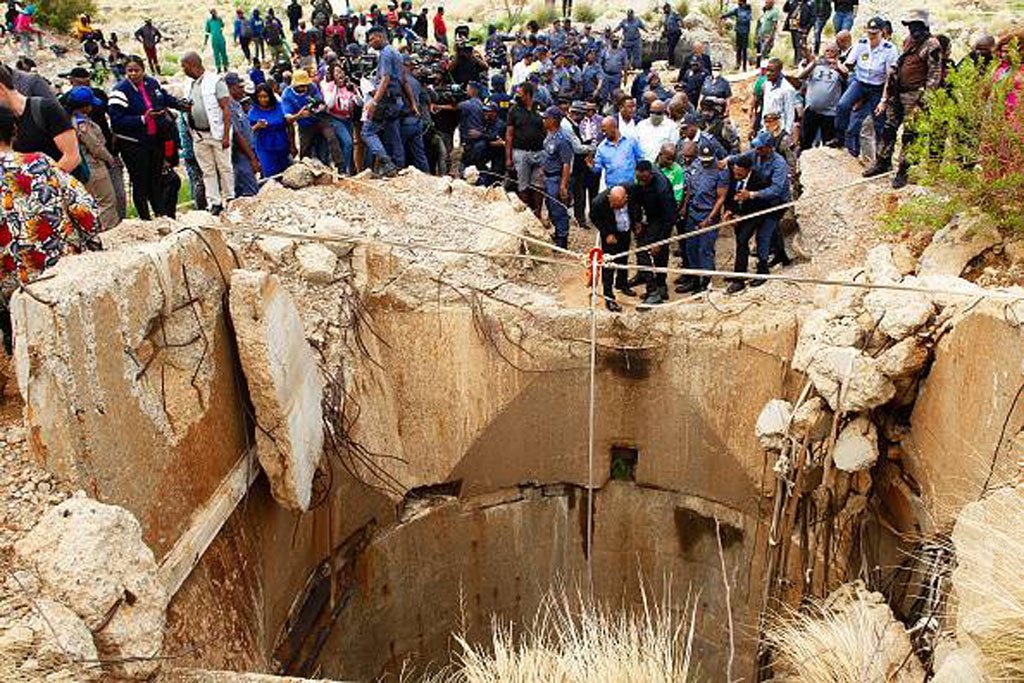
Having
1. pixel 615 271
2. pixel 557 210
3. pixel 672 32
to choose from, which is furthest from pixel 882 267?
pixel 672 32

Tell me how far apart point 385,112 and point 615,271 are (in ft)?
10.1

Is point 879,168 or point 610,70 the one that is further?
point 610,70

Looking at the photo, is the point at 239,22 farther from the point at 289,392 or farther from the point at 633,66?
the point at 289,392

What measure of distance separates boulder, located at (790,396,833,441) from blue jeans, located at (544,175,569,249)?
11.0ft

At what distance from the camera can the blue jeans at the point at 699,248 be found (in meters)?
7.65

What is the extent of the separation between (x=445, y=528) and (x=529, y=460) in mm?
891

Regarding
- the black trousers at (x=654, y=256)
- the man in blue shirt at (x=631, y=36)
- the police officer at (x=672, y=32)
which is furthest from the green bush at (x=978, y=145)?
the police officer at (x=672, y=32)

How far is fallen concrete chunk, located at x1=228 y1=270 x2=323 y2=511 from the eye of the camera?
17.3 feet

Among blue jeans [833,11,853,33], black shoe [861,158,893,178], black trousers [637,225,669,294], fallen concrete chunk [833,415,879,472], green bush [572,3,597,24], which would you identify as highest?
blue jeans [833,11,853,33]

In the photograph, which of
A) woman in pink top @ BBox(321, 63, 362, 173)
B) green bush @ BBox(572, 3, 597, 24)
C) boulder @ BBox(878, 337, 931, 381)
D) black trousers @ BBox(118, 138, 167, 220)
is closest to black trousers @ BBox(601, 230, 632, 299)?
boulder @ BBox(878, 337, 931, 381)

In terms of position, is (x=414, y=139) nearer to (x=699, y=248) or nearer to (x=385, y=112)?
(x=385, y=112)

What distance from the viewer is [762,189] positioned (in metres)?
7.39

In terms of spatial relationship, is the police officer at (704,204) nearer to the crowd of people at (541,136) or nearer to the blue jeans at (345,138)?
the crowd of people at (541,136)

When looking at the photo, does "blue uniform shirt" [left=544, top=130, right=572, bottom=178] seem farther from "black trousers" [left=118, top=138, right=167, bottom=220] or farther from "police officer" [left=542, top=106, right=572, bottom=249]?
"black trousers" [left=118, top=138, right=167, bottom=220]
